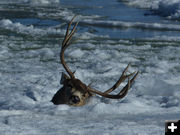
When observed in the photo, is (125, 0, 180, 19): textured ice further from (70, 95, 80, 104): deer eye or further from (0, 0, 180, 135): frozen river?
(70, 95, 80, 104): deer eye

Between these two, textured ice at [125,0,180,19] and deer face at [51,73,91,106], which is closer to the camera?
deer face at [51,73,91,106]

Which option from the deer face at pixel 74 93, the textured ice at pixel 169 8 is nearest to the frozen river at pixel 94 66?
the textured ice at pixel 169 8

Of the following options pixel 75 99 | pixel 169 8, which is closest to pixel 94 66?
pixel 75 99

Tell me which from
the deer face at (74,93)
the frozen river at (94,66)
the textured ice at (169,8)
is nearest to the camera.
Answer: the frozen river at (94,66)

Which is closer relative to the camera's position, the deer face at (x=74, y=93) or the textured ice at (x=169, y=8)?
the deer face at (x=74, y=93)

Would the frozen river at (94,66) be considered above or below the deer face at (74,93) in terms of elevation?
below

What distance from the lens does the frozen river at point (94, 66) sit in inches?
151

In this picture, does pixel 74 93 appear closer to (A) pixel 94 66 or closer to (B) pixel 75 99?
(B) pixel 75 99

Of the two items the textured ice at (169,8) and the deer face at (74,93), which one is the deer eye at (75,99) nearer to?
the deer face at (74,93)

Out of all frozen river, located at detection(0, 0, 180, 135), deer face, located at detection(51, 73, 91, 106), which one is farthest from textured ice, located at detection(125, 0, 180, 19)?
deer face, located at detection(51, 73, 91, 106)

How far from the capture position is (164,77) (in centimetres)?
799

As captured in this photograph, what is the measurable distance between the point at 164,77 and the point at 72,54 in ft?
9.43

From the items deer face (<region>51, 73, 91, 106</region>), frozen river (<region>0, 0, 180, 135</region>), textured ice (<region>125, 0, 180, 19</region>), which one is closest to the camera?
frozen river (<region>0, 0, 180, 135</region>)

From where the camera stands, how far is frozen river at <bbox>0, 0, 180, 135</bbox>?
3.85 metres
